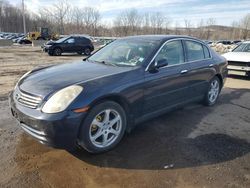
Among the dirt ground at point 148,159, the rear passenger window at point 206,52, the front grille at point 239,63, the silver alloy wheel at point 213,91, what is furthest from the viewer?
the front grille at point 239,63

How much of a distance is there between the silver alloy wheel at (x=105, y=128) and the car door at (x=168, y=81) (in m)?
0.57

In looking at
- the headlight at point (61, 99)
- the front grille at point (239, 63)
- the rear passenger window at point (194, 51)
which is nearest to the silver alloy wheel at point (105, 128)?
the headlight at point (61, 99)

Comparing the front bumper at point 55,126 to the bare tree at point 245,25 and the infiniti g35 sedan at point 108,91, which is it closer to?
the infiniti g35 sedan at point 108,91

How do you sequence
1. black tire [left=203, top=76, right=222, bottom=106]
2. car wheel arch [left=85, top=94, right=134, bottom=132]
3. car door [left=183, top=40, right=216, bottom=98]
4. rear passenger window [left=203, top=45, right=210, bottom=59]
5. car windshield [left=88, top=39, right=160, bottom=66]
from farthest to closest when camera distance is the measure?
black tire [left=203, top=76, right=222, bottom=106] → rear passenger window [left=203, top=45, right=210, bottom=59] → car door [left=183, top=40, right=216, bottom=98] → car windshield [left=88, top=39, right=160, bottom=66] → car wheel arch [left=85, top=94, right=134, bottom=132]

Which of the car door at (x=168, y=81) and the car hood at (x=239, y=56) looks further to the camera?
the car hood at (x=239, y=56)

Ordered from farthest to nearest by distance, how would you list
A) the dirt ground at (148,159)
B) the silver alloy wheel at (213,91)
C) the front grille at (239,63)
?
1. the front grille at (239,63)
2. the silver alloy wheel at (213,91)
3. the dirt ground at (148,159)

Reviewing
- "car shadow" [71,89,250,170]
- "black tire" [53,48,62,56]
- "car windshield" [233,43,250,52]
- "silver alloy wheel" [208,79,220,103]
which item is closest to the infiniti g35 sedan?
"car shadow" [71,89,250,170]

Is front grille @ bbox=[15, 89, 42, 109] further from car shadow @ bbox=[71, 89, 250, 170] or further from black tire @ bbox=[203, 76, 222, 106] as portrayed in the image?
black tire @ bbox=[203, 76, 222, 106]

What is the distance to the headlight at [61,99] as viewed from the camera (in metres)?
2.92

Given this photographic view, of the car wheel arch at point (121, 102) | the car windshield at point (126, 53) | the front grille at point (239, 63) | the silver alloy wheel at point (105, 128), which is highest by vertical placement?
the car windshield at point (126, 53)

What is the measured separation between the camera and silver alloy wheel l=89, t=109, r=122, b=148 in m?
3.31

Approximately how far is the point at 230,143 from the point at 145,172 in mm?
1620

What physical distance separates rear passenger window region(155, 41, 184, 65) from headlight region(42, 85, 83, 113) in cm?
156

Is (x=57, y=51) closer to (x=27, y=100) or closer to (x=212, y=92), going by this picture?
(x=212, y=92)
